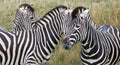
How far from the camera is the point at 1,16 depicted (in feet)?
40.1

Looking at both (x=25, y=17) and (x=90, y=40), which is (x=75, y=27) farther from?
(x=25, y=17)

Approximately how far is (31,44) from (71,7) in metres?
5.87

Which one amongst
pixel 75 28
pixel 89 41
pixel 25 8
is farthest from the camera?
pixel 25 8

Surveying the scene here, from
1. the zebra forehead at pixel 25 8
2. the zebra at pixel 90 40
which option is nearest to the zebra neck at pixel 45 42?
the zebra at pixel 90 40

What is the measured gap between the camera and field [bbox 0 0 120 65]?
344 inches

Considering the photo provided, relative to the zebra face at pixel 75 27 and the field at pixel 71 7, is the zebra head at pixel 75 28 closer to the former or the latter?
the zebra face at pixel 75 27

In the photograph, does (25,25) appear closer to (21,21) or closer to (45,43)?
(21,21)

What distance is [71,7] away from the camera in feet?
40.7

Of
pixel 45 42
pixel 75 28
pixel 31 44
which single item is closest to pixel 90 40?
pixel 75 28

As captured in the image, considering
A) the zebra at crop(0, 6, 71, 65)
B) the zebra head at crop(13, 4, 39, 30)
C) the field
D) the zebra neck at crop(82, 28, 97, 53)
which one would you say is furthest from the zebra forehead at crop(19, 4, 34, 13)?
the zebra neck at crop(82, 28, 97, 53)

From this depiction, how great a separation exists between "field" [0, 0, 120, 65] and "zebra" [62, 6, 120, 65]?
1.69 m

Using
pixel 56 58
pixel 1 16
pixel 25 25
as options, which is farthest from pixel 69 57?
pixel 1 16

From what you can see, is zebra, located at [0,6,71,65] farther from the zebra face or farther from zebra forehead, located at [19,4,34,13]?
zebra forehead, located at [19,4,34,13]

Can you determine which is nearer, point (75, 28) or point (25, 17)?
point (75, 28)
